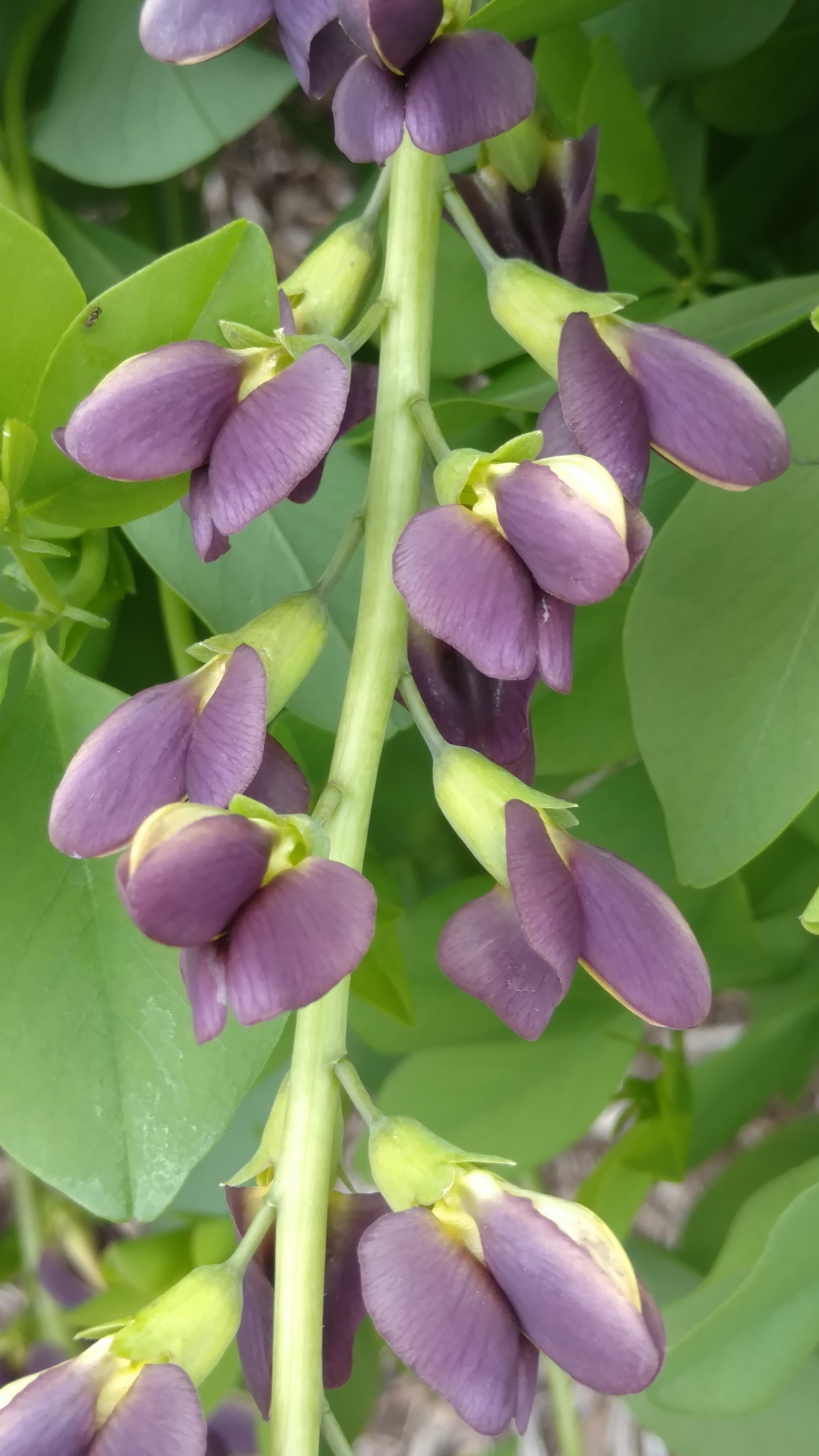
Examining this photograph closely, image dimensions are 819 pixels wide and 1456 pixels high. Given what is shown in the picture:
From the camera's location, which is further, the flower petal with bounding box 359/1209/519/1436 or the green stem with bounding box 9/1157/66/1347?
the green stem with bounding box 9/1157/66/1347

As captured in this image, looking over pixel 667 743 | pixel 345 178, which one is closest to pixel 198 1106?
pixel 667 743

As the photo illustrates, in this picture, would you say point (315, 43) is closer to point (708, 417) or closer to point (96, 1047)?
point (708, 417)

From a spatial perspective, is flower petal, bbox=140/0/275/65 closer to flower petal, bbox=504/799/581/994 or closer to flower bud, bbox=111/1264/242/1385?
flower petal, bbox=504/799/581/994

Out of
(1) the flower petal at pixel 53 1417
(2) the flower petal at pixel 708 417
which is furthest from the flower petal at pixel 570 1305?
(2) the flower petal at pixel 708 417

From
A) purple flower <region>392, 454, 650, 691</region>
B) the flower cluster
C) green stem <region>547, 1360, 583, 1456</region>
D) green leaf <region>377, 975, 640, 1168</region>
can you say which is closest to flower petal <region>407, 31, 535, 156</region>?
the flower cluster

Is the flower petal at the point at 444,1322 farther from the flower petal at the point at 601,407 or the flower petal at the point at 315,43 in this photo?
the flower petal at the point at 315,43

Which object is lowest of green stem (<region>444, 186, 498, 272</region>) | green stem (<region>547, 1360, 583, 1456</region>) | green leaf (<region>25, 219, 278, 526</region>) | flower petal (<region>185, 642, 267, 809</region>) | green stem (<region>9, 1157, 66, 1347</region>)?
green stem (<region>547, 1360, 583, 1456</region>)
